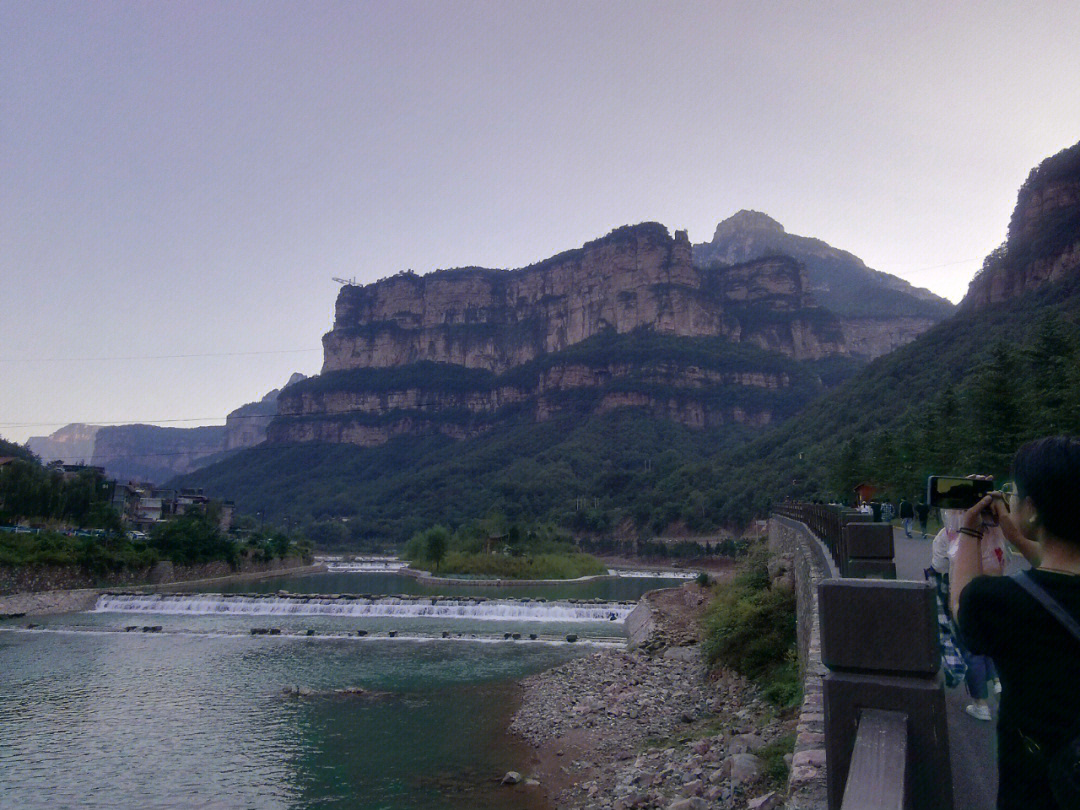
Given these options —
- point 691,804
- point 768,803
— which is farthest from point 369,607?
point 768,803

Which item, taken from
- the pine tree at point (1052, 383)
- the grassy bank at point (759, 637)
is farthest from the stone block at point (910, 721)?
the pine tree at point (1052, 383)

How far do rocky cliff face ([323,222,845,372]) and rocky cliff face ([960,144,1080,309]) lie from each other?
5207cm

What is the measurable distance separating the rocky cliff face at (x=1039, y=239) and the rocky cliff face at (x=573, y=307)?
171ft

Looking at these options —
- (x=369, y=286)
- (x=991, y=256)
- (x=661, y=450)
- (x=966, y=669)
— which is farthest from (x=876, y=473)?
(x=369, y=286)

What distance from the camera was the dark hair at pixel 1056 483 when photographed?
1974 mm

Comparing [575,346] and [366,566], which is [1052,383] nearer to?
[366,566]

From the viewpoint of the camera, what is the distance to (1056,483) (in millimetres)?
1991

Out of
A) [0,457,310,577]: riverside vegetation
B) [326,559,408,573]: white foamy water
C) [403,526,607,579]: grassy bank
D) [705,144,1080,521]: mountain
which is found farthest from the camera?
[326,559,408,573]: white foamy water

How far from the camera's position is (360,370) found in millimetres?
159250

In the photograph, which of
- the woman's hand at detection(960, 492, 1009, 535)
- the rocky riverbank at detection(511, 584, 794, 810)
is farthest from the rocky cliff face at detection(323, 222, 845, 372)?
the woman's hand at detection(960, 492, 1009, 535)

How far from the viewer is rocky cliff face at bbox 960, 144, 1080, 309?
6700 cm

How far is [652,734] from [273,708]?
8.77m

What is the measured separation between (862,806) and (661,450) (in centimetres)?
10933

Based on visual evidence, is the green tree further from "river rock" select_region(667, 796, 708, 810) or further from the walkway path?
the walkway path
